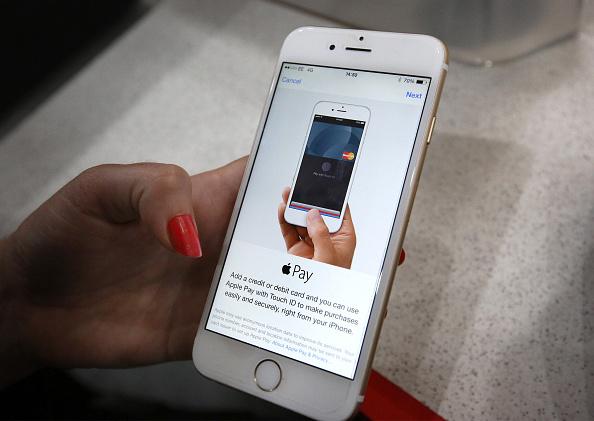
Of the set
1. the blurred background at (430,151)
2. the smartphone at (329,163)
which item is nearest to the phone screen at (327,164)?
the smartphone at (329,163)

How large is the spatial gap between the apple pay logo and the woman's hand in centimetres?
9

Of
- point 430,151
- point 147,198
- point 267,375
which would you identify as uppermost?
point 430,151

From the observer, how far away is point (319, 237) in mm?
423

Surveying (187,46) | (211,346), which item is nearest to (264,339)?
(211,346)

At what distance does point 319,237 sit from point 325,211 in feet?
0.07

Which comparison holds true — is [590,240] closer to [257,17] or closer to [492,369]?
[492,369]

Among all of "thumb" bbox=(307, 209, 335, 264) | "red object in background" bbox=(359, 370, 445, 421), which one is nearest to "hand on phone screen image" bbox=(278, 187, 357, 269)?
"thumb" bbox=(307, 209, 335, 264)

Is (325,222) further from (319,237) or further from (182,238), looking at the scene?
(182,238)

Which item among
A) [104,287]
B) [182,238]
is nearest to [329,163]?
[182,238]

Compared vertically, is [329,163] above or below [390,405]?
above

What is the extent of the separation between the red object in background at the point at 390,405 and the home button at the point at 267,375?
0.24 ft

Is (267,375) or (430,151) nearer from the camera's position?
(267,375)

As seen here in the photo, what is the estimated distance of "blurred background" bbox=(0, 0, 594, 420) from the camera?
0.43 m

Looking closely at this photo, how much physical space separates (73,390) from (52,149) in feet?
1.05
